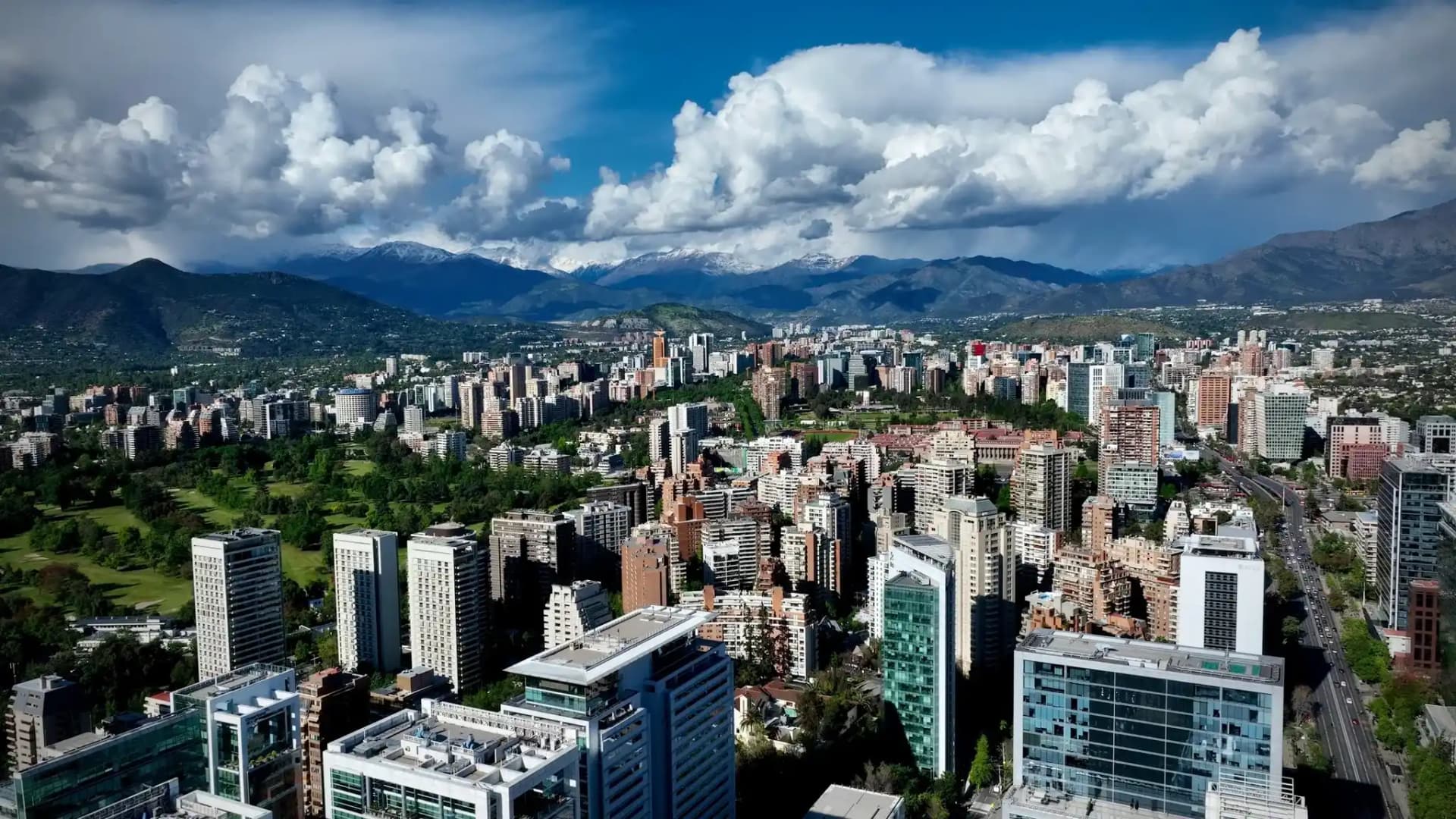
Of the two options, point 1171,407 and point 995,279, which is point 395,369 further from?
point 995,279

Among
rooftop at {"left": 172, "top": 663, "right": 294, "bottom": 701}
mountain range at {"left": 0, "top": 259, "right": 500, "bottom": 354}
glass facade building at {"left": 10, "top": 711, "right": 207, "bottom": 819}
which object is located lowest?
glass facade building at {"left": 10, "top": 711, "right": 207, "bottom": 819}

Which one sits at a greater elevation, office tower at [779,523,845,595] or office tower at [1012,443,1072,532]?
office tower at [1012,443,1072,532]

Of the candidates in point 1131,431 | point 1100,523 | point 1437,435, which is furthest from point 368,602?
point 1437,435

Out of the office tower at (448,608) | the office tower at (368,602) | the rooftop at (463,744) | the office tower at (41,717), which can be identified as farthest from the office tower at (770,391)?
the rooftop at (463,744)

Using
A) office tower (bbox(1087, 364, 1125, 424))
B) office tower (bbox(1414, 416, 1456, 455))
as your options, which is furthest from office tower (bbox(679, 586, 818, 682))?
office tower (bbox(1087, 364, 1125, 424))

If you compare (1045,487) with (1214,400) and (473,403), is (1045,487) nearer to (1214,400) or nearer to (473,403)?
(1214,400)

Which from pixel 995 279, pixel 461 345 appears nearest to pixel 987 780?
pixel 461 345

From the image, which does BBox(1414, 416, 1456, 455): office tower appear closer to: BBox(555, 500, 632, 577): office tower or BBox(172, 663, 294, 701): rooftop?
BBox(555, 500, 632, 577): office tower

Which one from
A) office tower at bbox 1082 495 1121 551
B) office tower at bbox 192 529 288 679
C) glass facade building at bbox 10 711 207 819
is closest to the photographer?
glass facade building at bbox 10 711 207 819
